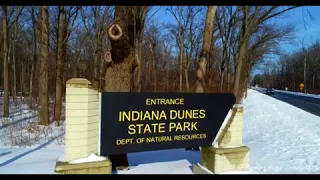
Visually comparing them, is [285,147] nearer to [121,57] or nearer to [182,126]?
[182,126]

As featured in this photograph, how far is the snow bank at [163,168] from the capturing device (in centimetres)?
557

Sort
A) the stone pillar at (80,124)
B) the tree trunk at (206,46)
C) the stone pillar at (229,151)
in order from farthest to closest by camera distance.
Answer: the tree trunk at (206,46) < the stone pillar at (229,151) < the stone pillar at (80,124)

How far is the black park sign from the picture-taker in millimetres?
4379

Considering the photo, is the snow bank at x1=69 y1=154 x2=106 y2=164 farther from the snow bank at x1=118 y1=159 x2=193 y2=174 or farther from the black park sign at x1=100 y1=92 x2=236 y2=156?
the snow bank at x1=118 y1=159 x2=193 y2=174

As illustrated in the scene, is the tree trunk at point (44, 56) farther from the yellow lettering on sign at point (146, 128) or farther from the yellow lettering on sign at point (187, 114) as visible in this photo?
the yellow lettering on sign at point (187, 114)

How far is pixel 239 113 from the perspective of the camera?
208 inches

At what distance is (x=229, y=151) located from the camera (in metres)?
5.04

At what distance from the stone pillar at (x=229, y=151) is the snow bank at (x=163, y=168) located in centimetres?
69

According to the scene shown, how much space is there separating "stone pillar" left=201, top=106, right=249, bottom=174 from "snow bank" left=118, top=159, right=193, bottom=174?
Answer: 0.69 metres

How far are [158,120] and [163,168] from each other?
1669mm

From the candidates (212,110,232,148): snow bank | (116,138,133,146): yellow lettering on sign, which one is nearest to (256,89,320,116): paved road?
(212,110,232,148): snow bank

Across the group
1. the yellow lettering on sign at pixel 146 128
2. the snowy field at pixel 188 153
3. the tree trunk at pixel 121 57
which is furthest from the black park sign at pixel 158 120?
the tree trunk at pixel 121 57
